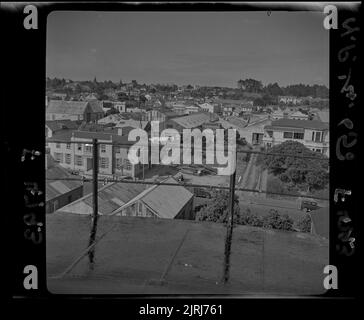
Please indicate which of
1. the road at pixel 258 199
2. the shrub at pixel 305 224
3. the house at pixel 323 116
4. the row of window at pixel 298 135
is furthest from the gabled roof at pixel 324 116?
the road at pixel 258 199

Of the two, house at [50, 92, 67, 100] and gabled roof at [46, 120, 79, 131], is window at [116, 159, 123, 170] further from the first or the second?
house at [50, 92, 67, 100]

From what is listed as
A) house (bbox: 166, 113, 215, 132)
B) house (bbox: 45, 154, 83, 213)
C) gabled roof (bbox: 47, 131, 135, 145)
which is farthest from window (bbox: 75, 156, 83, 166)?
house (bbox: 166, 113, 215, 132)

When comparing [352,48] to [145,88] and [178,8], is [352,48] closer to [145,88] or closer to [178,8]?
[178,8]

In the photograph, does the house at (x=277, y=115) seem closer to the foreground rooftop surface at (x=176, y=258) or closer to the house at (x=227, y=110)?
the house at (x=227, y=110)

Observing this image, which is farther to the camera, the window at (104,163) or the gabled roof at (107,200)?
the window at (104,163)

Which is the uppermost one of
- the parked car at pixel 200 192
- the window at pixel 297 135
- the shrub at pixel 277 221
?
the window at pixel 297 135

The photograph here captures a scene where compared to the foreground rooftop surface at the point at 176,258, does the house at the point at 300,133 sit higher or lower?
higher
